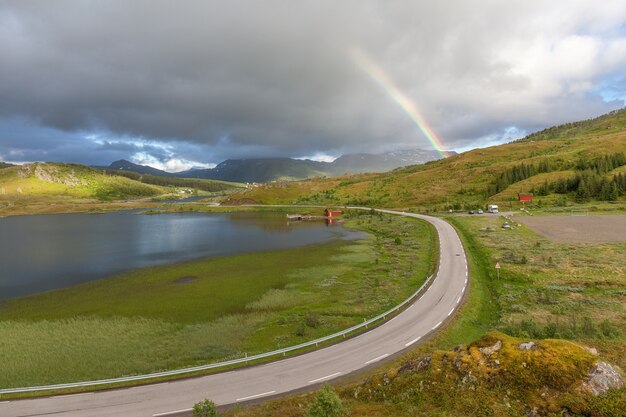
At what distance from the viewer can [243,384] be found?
26062 mm

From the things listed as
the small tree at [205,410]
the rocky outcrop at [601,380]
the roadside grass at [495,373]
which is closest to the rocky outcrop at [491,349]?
the roadside grass at [495,373]

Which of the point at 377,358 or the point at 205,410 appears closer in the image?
the point at 205,410

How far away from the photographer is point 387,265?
6725cm

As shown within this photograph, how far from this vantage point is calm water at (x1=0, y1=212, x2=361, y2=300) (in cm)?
6844

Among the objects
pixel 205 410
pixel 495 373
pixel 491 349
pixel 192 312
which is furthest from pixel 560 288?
pixel 192 312

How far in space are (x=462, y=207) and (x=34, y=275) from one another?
146 metres

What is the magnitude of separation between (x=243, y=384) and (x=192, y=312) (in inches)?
915

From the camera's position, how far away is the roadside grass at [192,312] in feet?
110

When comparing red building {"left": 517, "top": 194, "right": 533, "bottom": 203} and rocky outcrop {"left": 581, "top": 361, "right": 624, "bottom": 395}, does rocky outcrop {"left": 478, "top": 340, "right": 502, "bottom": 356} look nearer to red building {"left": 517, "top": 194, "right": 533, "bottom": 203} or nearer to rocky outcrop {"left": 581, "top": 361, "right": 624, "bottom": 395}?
rocky outcrop {"left": 581, "top": 361, "right": 624, "bottom": 395}

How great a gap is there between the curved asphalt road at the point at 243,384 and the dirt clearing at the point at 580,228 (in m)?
59.6

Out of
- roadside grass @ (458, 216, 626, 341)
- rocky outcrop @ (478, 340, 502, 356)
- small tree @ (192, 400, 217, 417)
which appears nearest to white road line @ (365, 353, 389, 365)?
roadside grass @ (458, 216, 626, 341)

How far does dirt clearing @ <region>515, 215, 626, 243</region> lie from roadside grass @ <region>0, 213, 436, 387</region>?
3084 cm

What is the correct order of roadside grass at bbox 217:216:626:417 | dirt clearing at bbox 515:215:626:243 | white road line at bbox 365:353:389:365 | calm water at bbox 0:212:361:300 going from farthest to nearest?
dirt clearing at bbox 515:215:626:243 < calm water at bbox 0:212:361:300 < white road line at bbox 365:353:389:365 < roadside grass at bbox 217:216:626:417

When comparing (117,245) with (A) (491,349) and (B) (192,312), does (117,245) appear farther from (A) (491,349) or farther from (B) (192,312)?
(A) (491,349)
